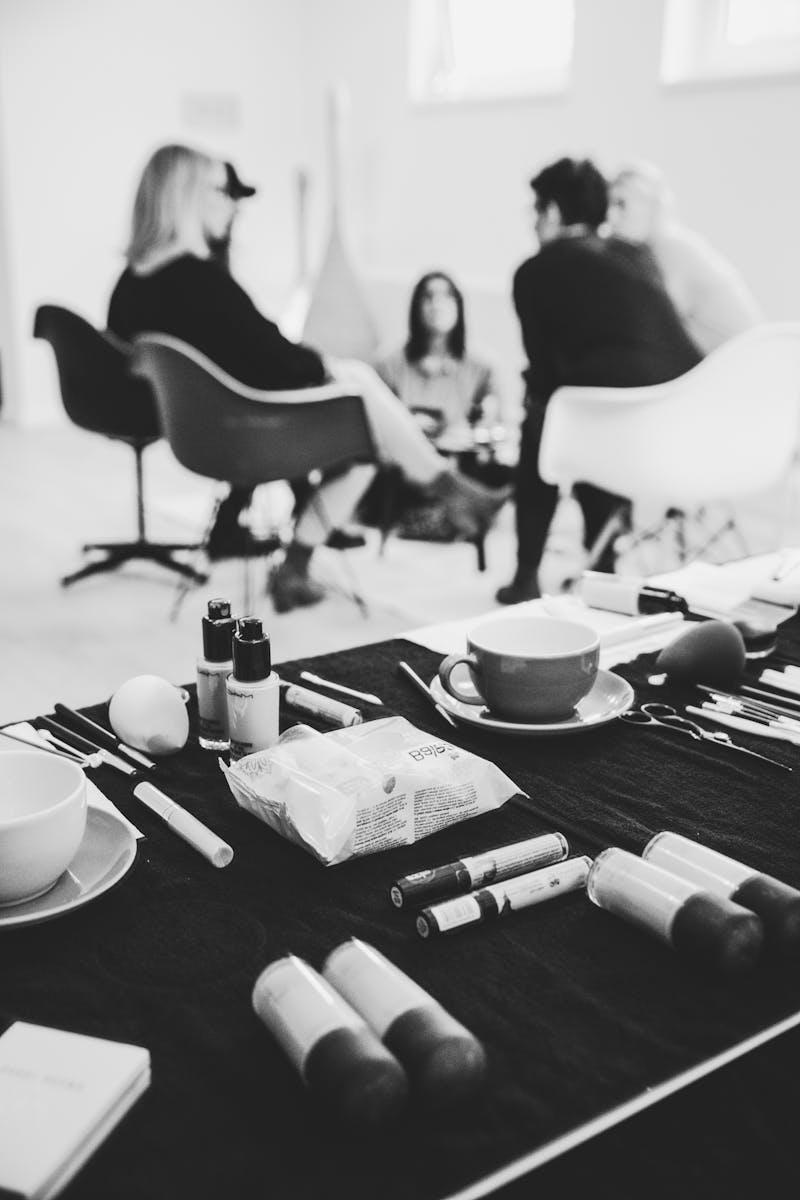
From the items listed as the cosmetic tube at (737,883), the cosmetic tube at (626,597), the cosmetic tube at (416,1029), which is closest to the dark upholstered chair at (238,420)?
the cosmetic tube at (626,597)

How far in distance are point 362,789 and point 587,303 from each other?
243 centimetres

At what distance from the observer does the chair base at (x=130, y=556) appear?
11.8 ft

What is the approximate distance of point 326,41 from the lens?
6.66 m

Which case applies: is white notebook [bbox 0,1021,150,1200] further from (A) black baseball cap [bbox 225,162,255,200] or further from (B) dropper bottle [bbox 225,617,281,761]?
(A) black baseball cap [bbox 225,162,255,200]

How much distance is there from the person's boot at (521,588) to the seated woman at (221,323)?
30cm

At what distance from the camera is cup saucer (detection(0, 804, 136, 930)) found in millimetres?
748

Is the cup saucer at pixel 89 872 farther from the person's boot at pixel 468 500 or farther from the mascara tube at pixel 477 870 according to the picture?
the person's boot at pixel 468 500

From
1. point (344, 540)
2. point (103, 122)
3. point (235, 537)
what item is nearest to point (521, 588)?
point (344, 540)

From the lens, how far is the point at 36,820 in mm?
731

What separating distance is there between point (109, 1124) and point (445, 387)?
3.75 metres

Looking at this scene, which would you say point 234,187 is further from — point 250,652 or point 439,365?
point 250,652

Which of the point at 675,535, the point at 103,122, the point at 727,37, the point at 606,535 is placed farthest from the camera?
the point at 103,122

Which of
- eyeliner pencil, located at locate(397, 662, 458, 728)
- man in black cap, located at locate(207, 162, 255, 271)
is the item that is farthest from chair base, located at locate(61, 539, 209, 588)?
eyeliner pencil, located at locate(397, 662, 458, 728)

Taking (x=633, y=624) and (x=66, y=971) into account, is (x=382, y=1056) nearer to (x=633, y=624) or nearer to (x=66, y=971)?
(x=66, y=971)
